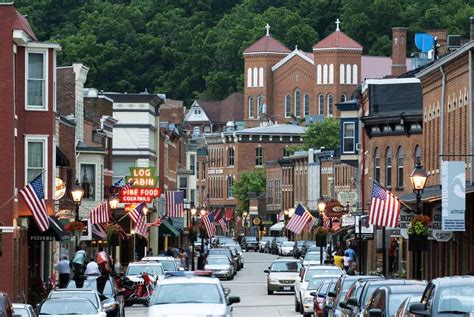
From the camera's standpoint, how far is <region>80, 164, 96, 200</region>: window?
7588 cm

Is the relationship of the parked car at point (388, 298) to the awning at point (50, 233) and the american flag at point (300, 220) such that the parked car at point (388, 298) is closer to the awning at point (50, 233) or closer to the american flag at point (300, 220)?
the awning at point (50, 233)

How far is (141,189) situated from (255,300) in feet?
54.4

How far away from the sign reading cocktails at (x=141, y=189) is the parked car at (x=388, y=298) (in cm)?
4404

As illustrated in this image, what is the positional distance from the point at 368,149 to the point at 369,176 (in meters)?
1.44

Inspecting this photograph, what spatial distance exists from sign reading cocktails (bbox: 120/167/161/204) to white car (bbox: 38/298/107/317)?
38.5 metres

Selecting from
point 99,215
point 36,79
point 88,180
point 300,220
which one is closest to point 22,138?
point 36,79

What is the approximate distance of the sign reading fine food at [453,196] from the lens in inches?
1686

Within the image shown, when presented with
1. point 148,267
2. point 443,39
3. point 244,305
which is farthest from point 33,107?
point 443,39

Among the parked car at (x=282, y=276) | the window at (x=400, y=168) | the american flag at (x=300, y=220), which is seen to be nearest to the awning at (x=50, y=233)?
the parked car at (x=282, y=276)

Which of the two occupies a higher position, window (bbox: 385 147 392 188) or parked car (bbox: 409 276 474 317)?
window (bbox: 385 147 392 188)

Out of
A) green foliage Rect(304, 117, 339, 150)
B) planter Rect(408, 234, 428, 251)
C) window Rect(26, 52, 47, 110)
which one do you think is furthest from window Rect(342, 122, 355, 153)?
green foliage Rect(304, 117, 339, 150)

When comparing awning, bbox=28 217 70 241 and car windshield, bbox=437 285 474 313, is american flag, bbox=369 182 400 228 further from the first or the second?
car windshield, bbox=437 285 474 313

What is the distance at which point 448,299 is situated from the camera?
81.6 ft

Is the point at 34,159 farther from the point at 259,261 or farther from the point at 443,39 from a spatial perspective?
the point at 259,261
